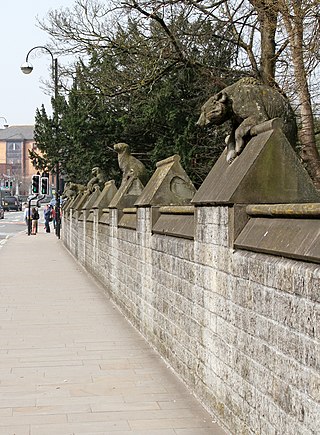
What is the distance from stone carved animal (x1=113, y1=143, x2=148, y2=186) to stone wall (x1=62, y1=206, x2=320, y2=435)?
4.61m

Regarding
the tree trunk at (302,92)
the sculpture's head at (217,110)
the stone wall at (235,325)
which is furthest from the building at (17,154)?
the sculpture's head at (217,110)

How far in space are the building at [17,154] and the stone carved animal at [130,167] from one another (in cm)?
13481

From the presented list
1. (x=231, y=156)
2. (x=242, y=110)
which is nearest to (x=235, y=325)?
(x=231, y=156)

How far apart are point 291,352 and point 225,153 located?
8.89 ft

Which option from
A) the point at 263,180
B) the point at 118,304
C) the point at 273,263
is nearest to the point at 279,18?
the point at 118,304

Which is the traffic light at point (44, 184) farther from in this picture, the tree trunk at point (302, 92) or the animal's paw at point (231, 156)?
the animal's paw at point (231, 156)

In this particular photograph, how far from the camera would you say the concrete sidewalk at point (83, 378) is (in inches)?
243

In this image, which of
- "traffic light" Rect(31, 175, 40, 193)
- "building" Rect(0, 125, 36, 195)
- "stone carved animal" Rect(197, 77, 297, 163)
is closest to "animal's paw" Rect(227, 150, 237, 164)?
"stone carved animal" Rect(197, 77, 297, 163)

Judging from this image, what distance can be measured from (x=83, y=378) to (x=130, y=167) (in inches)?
303

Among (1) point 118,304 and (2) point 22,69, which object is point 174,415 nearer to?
(1) point 118,304

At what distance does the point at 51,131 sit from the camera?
3628 cm

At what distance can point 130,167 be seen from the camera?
15.2 m

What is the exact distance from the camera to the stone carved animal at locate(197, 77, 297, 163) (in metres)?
6.38

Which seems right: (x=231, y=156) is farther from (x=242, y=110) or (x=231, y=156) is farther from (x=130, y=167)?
(x=130, y=167)
